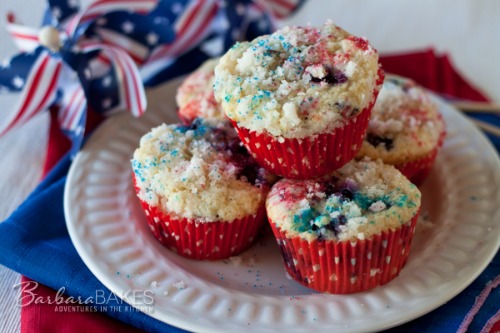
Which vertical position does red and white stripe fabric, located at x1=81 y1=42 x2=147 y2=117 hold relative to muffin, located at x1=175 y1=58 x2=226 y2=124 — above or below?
below

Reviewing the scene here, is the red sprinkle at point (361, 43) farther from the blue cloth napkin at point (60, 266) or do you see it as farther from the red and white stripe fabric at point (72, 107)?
the red and white stripe fabric at point (72, 107)

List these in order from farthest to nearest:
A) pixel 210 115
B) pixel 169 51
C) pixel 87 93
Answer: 1. pixel 169 51
2. pixel 87 93
3. pixel 210 115

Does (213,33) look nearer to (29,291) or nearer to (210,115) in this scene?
(210,115)

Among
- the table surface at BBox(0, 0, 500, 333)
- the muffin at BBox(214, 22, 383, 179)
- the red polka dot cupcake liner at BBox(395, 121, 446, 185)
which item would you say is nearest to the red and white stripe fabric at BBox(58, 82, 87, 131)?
the table surface at BBox(0, 0, 500, 333)

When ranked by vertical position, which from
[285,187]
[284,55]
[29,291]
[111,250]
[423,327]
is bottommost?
[29,291]

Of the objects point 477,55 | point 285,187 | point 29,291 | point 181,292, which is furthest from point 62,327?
point 477,55

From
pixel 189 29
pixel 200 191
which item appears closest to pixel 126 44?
pixel 189 29

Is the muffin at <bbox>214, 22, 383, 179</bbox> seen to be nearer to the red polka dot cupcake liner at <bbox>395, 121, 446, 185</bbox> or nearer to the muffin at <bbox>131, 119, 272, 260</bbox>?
the muffin at <bbox>131, 119, 272, 260</bbox>
